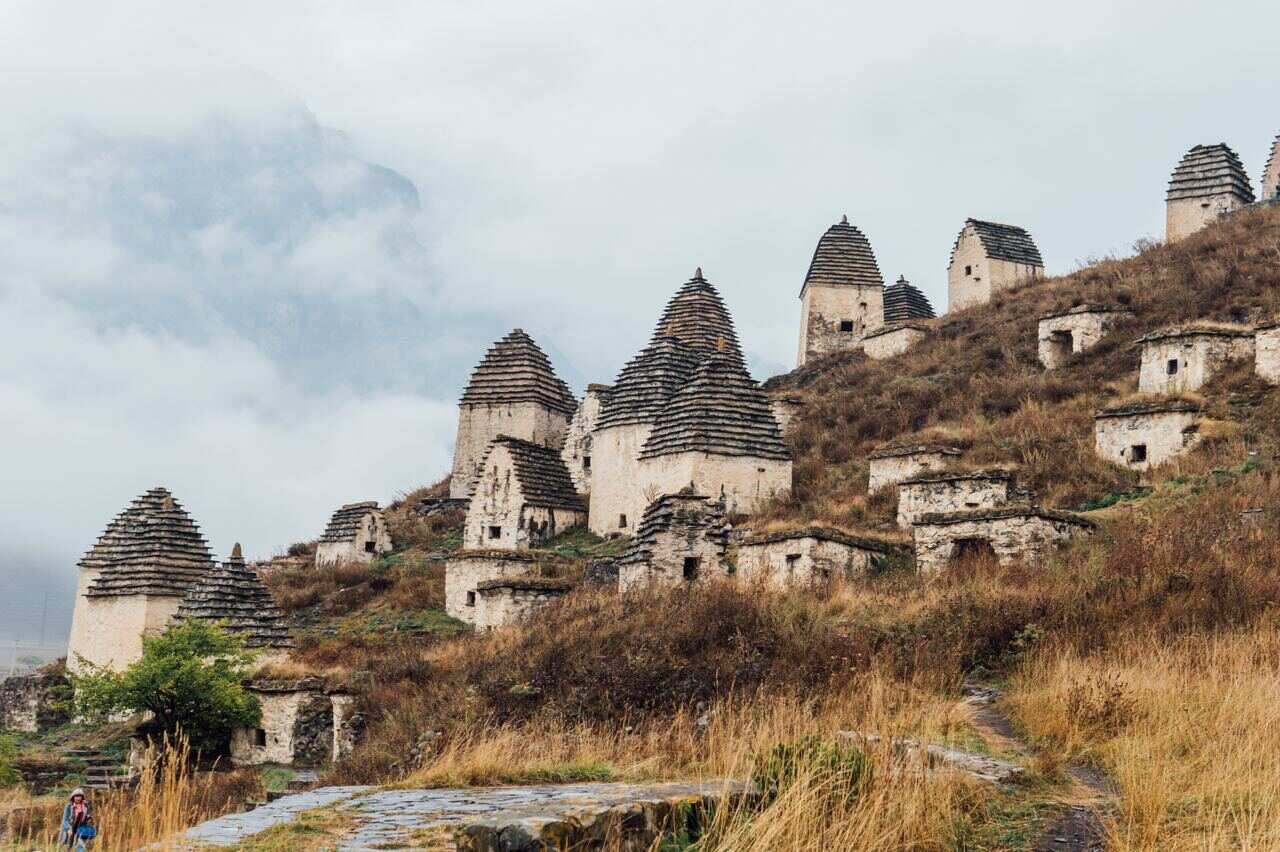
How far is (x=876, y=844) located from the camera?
21.4 feet

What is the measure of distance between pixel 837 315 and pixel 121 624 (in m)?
30.3

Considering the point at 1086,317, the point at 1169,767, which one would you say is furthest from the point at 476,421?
the point at 1169,767

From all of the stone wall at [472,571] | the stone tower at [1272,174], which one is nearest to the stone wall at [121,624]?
the stone wall at [472,571]

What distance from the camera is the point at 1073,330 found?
3791 centimetres

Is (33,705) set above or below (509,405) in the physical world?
below

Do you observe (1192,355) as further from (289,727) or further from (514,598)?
(289,727)

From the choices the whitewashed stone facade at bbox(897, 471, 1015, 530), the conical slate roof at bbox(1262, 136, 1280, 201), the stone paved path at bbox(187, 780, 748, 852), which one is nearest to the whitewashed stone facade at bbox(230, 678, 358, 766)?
the whitewashed stone facade at bbox(897, 471, 1015, 530)

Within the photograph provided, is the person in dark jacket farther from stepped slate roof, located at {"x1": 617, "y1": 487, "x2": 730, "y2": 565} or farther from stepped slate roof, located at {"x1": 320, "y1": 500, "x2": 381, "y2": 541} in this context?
stepped slate roof, located at {"x1": 320, "y1": 500, "x2": 381, "y2": 541}

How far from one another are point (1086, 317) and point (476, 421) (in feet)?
58.5

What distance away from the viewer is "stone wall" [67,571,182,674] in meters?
30.1

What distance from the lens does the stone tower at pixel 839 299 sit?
51.8 metres

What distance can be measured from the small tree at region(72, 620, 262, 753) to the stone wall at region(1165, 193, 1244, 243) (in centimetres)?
3809

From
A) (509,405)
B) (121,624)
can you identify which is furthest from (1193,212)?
(121,624)

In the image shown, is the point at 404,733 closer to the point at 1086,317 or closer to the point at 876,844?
the point at 876,844
